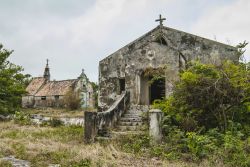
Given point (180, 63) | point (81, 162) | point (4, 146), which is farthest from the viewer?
point (180, 63)

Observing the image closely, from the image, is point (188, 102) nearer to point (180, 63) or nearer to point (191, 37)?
point (180, 63)

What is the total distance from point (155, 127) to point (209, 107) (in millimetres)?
1991

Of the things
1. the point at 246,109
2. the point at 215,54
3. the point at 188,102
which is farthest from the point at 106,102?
the point at 246,109

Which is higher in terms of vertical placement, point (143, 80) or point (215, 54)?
point (215, 54)

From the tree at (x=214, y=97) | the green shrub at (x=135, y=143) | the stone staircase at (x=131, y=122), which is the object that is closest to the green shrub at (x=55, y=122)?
the stone staircase at (x=131, y=122)

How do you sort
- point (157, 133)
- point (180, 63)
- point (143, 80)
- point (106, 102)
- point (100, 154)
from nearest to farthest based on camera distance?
point (100, 154) → point (157, 133) → point (180, 63) → point (143, 80) → point (106, 102)

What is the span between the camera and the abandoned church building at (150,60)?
49.0 ft

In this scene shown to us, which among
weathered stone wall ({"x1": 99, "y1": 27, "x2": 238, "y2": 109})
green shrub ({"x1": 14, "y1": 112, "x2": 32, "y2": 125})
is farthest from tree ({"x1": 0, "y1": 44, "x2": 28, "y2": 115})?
weathered stone wall ({"x1": 99, "y1": 27, "x2": 238, "y2": 109})

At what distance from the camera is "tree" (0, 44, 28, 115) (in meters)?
23.1

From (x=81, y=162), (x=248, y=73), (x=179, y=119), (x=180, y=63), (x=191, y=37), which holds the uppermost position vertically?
(x=191, y=37)

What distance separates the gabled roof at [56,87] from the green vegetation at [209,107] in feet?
102

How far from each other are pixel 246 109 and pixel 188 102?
195 cm

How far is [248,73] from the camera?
407 inches

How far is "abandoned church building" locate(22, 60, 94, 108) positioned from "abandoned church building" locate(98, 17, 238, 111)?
21.8 m
